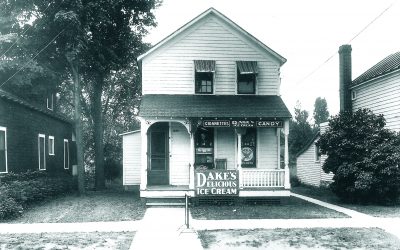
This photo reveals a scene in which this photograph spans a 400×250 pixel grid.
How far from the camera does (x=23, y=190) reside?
16.0 m

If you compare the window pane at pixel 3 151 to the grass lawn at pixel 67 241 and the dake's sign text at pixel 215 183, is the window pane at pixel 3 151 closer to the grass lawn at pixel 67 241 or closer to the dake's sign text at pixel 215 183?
the grass lawn at pixel 67 241

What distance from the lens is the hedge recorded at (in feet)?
45.5

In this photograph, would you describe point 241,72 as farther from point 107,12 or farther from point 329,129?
point 107,12

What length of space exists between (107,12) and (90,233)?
50.8 ft

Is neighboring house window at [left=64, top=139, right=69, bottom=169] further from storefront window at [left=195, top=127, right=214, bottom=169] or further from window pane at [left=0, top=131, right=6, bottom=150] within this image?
storefront window at [left=195, top=127, right=214, bottom=169]

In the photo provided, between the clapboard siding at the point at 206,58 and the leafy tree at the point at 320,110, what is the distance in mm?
38640

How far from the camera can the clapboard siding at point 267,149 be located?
61.0 feet

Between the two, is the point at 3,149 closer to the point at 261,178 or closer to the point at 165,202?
the point at 165,202

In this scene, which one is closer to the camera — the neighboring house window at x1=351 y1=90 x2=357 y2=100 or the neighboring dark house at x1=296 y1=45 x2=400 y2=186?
the neighboring dark house at x1=296 y1=45 x2=400 y2=186

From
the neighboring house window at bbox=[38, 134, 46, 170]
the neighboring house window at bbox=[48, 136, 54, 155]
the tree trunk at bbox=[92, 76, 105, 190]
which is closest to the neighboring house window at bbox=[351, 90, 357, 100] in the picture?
the tree trunk at bbox=[92, 76, 105, 190]

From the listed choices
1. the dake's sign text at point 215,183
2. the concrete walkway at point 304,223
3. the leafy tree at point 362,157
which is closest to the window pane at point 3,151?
the dake's sign text at point 215,183

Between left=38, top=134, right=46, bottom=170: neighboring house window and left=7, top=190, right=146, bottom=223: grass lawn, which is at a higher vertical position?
left=38, top=134, right=46, bottom=170: neighboring house window

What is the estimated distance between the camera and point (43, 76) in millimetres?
21781

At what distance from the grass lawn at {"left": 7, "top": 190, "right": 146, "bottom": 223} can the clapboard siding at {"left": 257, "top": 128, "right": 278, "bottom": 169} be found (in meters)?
5.65
